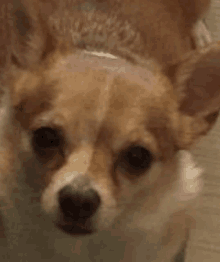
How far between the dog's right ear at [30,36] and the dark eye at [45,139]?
0.61ft

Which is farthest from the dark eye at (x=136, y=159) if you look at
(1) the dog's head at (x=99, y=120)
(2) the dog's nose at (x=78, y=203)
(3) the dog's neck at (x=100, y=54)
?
(3) the dog's neck at (x=100, y=54)

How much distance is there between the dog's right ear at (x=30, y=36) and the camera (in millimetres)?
912

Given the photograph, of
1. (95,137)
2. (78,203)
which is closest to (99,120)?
(95,137)

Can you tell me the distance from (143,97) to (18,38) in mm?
351

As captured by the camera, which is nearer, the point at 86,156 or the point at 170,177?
the point at 86,156

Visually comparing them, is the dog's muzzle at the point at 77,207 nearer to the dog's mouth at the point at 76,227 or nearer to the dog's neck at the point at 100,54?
the dog's mouth at the point at 76,227

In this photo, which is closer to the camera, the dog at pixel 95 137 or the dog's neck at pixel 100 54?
the dog at pixel 95 137

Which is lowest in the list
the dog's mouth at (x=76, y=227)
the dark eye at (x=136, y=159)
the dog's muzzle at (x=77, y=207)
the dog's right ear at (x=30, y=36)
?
the dog's mouth at (x=76, y=227)

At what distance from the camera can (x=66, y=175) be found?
868 mm

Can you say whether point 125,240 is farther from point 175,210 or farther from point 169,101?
point 169,101

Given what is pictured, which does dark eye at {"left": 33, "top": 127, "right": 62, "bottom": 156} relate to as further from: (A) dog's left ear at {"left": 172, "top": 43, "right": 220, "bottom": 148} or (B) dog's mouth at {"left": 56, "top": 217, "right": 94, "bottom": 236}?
(A) dog's left ear at {"left": 172, "top": 43, "right": 220, "bottom": 148}

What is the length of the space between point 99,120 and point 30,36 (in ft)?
0.94

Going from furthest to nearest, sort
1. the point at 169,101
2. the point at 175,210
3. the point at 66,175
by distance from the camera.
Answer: the point at 175,210
the point at 169,101
the point at 66,175

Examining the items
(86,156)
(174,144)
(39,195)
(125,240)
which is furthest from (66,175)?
(125,240)
